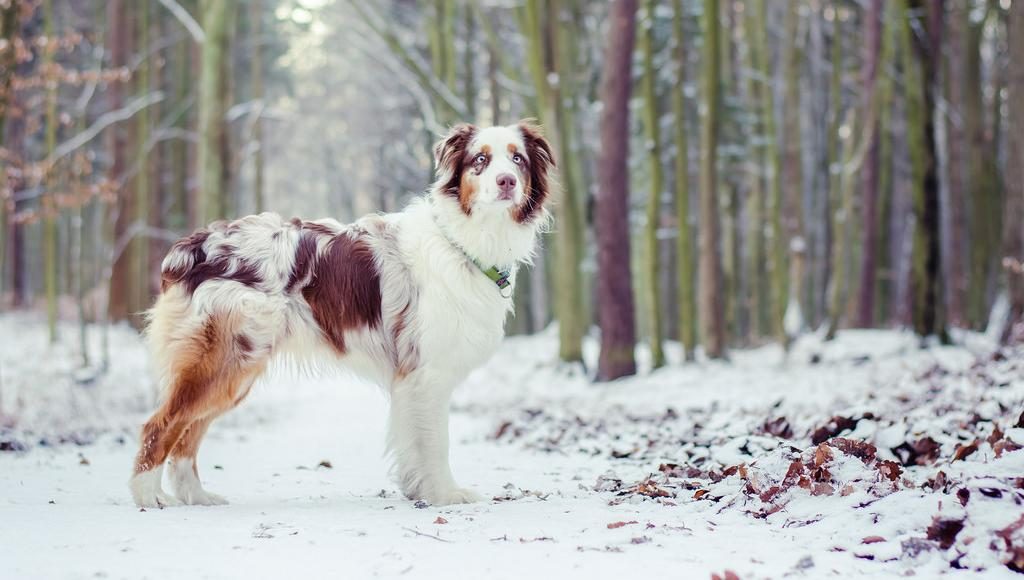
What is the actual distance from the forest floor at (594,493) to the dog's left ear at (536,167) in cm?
177

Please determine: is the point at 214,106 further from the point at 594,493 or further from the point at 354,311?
the point at 594,493

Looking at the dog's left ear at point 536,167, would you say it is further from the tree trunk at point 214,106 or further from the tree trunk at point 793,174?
the tree trunk at point 793,174

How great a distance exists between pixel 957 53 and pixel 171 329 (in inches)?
799

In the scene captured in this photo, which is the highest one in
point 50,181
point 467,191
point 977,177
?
point 977,177

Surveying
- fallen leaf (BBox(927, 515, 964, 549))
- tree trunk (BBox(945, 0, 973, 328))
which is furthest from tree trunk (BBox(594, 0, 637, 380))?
fallen leaf (BBox(927, 515, 964, 549))

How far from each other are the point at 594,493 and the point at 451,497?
2.74 ft

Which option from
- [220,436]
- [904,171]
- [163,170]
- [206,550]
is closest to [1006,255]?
[220,436]

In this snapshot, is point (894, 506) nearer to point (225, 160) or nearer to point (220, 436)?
point (220, 436)

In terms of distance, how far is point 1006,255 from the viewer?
37.3 feet

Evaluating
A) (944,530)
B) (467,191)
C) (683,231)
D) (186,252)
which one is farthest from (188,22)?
(944,530)

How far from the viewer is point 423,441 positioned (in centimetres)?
534

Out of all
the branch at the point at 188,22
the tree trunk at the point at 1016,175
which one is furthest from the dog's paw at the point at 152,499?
the tree trunk at the point at 1016,175

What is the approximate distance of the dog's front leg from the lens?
5266mm

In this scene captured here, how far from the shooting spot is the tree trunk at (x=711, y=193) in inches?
559
